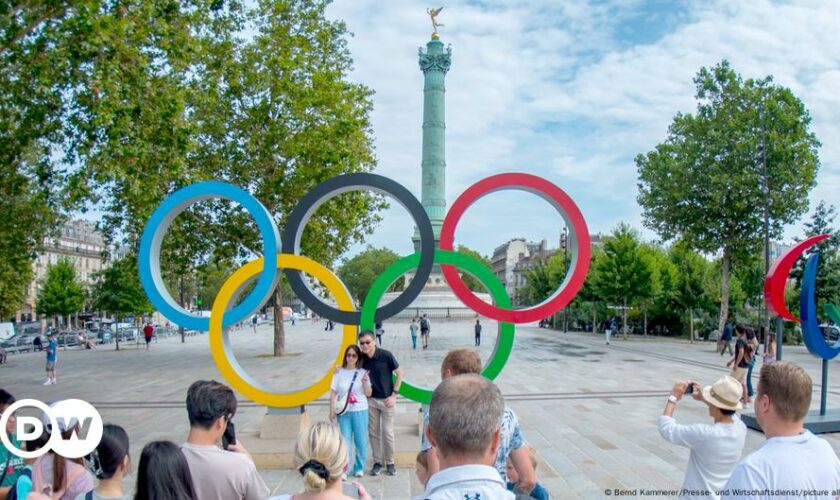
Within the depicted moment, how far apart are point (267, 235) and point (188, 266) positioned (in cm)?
1747

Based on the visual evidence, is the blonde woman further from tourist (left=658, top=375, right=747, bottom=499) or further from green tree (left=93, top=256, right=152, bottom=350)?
green tree (left=93, top=256, right=152, bottom=350)

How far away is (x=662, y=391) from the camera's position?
1518 cm

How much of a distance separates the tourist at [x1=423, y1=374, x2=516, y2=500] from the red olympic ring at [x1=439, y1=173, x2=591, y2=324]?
243 inches

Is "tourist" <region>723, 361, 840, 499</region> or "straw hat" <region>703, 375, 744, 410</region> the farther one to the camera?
"straw hat" <region>703, 375, 744, 410</region>

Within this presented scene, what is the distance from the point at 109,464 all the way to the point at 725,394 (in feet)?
12.3

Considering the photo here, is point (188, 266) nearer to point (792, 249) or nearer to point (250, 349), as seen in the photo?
point (250, 349)

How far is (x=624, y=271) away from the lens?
121 feet

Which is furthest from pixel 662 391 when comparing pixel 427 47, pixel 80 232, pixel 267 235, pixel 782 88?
pixel 80 232

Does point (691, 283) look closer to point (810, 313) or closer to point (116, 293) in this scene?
point (810, 313)

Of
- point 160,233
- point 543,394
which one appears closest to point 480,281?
point 160,233

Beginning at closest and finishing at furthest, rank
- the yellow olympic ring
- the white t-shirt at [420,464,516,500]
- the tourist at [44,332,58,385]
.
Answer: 1. the white t-shirt at [420,464,516,500]
2. the yellow olympic ring
3. the tourist at [44,332,58,385]

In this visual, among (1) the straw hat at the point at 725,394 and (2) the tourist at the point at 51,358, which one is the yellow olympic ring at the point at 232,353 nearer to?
(1) the straw hat at the point at 725,394

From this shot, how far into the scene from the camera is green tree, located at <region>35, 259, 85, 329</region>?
1992 inches

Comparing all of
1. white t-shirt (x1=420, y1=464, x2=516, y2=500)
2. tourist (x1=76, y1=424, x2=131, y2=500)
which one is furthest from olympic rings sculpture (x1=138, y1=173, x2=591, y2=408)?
white t-shirt (x1=420, y1=464, x2=516, y2=500)
